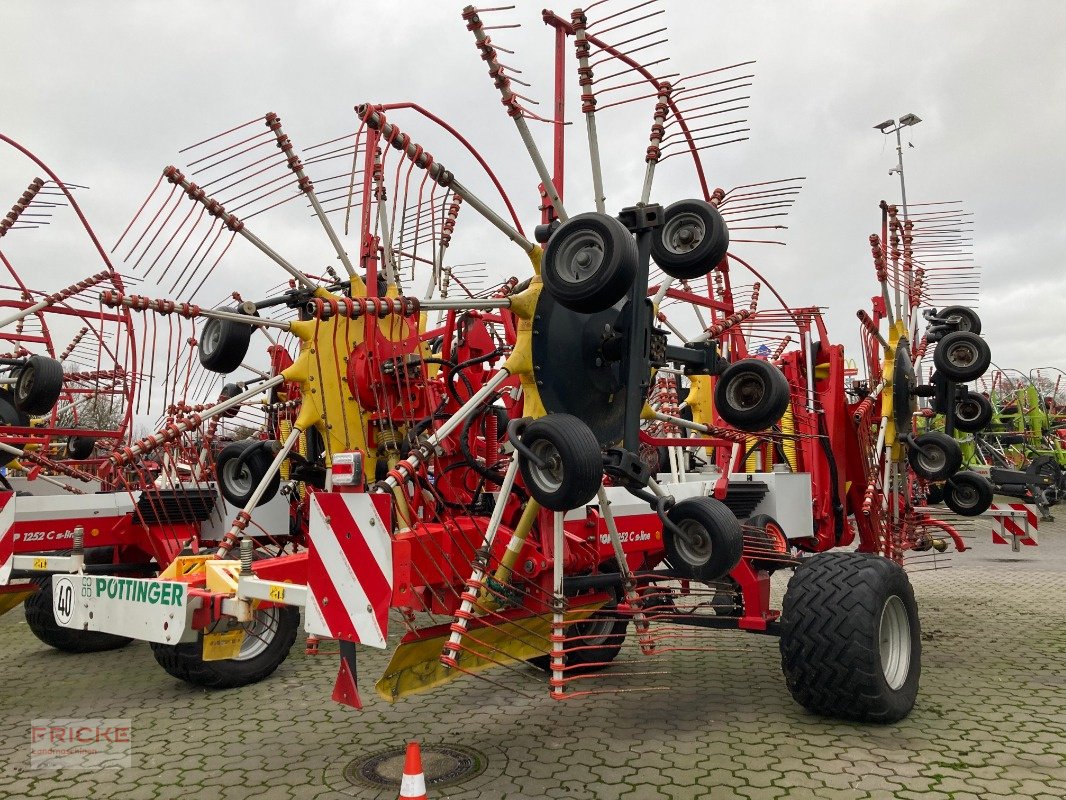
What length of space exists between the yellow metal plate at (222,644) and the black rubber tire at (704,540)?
2020 mm

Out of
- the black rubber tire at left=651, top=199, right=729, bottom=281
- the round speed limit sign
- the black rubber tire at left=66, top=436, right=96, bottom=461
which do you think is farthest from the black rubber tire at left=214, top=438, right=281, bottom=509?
the black rubber tire at left=651, top=199, right=729, bottom=281

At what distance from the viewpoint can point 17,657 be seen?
22.1 ft

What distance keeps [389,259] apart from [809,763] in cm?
328

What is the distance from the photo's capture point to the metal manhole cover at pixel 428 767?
3842mm

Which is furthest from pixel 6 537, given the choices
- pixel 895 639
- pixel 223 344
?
pixel 895 639

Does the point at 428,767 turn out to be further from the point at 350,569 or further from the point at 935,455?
the point at 935,455

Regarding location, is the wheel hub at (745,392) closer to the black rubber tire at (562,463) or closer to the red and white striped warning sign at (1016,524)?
the black rubber tire at (562,463)

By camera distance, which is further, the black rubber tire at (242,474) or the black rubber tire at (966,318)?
the black rubber tire at (966,318)

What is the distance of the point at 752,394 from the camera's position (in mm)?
4523

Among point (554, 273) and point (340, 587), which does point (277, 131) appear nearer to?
point (554, 273)

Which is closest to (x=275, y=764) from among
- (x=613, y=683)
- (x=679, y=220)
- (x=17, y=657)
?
(x=613, y=683)

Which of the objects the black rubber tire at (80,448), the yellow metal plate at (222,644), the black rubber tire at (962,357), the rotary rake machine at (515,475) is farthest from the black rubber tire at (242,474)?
the black rubber tire at (962,357)

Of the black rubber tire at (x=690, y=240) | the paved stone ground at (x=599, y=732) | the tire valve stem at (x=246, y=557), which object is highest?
the black rubber tire at (x=690, y=240)

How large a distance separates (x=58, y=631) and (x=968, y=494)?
25.3ft
